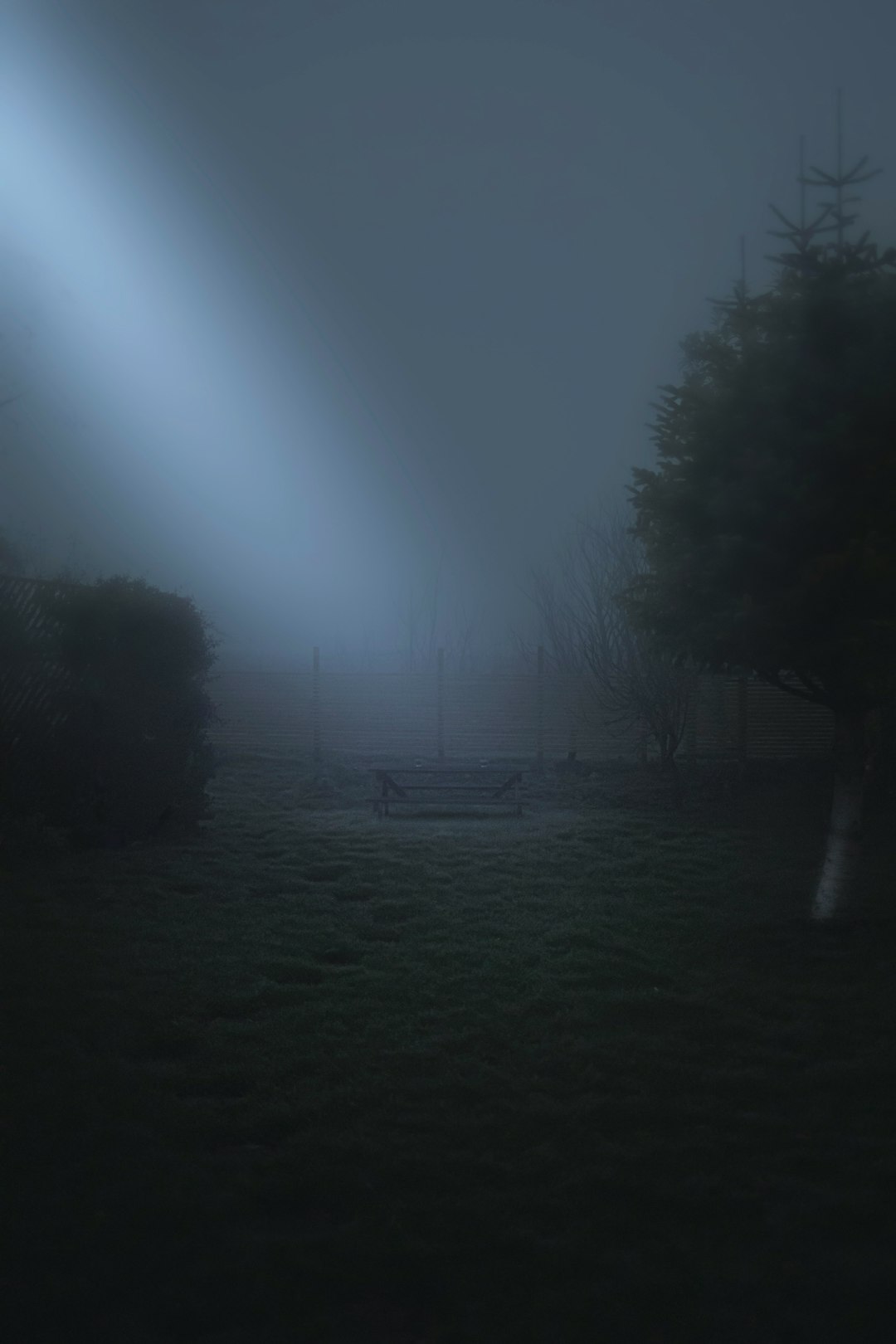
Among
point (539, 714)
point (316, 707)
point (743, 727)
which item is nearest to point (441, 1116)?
point (743, 727)

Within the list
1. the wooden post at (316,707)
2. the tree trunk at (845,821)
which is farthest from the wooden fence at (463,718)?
the tree trunk at (845,821)

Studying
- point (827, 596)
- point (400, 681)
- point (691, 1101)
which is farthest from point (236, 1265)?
point (400, 681)

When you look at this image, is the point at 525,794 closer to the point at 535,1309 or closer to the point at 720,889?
the point at 720,889

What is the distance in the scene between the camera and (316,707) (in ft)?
59.3

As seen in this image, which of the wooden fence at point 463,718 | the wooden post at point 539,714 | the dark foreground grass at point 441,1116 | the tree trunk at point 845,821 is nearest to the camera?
the dark foreground grass at point 441,1116

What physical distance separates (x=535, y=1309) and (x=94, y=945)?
4167 mm

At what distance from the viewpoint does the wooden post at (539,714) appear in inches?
666

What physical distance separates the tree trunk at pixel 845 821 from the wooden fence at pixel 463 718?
8.30 meters

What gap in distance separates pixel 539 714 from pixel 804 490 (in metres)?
11.4

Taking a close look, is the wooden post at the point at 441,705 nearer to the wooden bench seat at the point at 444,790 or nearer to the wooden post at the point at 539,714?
the wooden post at the point at 539,714

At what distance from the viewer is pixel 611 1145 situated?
3.63m

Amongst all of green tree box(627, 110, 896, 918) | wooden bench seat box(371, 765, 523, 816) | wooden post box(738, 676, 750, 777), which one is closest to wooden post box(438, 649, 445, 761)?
wooden bench seat box(371, 765, 523, 816)

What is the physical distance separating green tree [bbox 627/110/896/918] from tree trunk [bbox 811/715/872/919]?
0.01m

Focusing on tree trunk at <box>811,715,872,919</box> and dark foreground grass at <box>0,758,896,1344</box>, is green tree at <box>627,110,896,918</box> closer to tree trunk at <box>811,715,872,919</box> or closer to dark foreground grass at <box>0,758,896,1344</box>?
tree trunk at <box>811,715,872,919</box>
